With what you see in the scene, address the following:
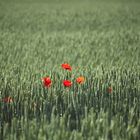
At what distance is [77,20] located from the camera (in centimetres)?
1323

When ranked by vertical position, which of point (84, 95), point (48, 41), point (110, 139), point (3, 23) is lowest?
point (110, 139)

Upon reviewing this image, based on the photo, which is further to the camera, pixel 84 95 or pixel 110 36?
pixel 110 36

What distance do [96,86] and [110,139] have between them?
1.05 meters

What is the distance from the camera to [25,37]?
8.48m

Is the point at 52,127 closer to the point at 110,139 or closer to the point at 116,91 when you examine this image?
the point at 110,139

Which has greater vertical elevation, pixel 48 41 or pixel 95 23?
pixel 95 23

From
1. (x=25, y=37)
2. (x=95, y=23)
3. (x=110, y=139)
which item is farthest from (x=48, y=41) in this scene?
(x=110, y=139)

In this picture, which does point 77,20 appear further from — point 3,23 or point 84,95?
point 84,95

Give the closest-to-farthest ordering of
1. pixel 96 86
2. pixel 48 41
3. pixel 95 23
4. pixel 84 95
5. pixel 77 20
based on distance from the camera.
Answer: pixel 84 95 < pixel 96 86 < pixel 48 41 < pixel 95 23 < pixel 77 20

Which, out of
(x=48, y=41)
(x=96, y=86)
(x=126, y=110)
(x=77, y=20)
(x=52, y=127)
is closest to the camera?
(x=52, y=127)

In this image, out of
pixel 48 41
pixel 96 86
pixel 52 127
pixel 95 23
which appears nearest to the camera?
pixel 52 127

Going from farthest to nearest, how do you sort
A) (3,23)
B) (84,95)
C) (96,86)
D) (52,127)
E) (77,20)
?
(77,20) → (3,23) → (96,86) → (84,95) → (52,127)

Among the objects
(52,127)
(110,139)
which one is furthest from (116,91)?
(52,127)

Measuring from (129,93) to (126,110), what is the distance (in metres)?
0.38
